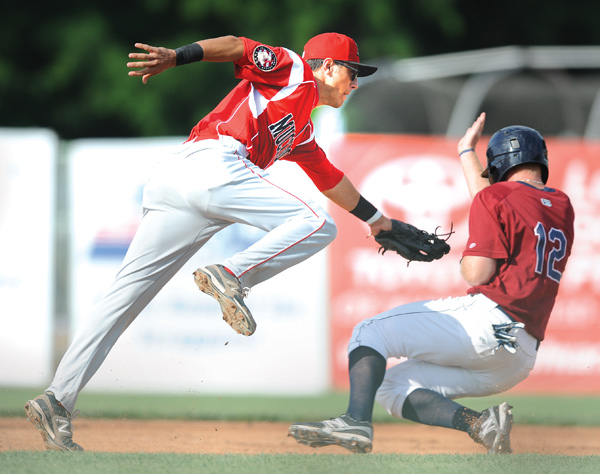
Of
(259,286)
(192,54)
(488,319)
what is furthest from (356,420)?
(259,286)

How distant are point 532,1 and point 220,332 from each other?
12585 millimetres

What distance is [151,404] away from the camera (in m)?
8.05

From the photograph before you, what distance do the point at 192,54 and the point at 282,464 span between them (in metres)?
2.01

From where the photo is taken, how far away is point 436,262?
28.9 ft

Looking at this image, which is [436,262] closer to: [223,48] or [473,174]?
[473,174]

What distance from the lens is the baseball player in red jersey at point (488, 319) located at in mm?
4383

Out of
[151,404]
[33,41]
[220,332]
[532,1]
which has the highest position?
[532,1]

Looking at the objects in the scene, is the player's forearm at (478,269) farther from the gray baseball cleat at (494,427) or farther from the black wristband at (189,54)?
the black wristband at (189,54)

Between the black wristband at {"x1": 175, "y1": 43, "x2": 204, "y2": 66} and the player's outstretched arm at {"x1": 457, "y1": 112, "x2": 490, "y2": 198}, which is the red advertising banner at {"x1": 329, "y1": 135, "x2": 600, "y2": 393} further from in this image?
the black wristband at {"x1": 175, "y1": 43, "x2": 204, "y2": 66}

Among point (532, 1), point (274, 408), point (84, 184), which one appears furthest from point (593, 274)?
point (532, 1)

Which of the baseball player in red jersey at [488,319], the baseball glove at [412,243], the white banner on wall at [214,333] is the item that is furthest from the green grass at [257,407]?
the baseball player in red jersey at [488,319]

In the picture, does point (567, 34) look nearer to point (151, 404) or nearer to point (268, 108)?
point (151, 404)

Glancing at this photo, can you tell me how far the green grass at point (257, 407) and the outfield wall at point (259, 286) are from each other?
17 cm

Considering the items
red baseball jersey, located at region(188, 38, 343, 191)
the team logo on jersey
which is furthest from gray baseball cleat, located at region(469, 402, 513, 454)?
the team logo on jersey
